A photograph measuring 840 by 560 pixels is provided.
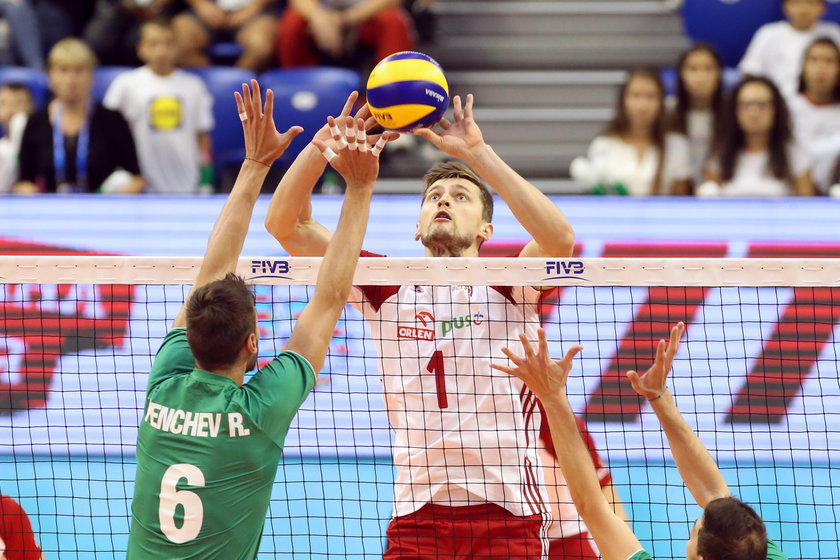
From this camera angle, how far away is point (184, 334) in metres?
4.85

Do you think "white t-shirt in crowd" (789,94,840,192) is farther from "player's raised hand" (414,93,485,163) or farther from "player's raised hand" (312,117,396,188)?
"player's raised hand" (312,117,396,188)

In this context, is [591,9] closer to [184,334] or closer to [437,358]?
[437,358]

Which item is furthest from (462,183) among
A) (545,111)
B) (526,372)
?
(545,111)

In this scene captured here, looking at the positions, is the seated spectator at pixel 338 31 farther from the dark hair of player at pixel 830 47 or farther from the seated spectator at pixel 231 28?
the dark hair of player at pixel 830 47

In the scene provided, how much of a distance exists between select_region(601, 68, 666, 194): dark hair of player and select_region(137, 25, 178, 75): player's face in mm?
4805

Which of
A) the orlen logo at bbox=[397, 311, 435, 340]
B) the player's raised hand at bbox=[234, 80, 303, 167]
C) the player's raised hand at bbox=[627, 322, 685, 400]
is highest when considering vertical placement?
the player's raised hand at bbox=[234, 80, 303, 167]

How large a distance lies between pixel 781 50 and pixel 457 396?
27.2 feet

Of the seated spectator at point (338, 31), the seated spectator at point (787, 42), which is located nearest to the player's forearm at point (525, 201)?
the seated spectator at point (787, 42)

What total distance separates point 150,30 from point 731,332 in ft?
23.1

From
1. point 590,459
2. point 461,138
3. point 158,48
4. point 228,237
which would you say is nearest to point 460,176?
point 461,138

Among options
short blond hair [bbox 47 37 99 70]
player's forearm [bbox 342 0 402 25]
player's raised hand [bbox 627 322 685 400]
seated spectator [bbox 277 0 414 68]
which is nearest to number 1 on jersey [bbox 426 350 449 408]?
player's raised hand [bbox 627 322 685 400]

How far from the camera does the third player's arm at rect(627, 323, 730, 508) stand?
4750 millimetres

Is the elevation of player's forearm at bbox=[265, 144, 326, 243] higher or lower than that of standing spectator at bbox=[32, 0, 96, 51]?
lower

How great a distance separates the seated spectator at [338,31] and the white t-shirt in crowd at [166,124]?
1.42m
